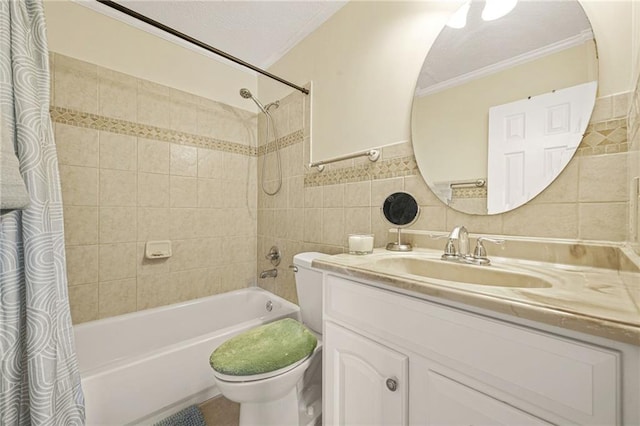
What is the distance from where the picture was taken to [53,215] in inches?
30.8

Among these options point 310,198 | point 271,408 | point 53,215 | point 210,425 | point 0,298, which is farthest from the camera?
point 310,198

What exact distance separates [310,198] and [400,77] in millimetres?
862

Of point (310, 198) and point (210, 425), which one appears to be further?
point (310, 198)

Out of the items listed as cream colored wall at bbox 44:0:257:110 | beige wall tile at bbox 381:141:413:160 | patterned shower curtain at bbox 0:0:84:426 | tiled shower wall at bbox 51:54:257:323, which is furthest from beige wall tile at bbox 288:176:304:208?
patterned shower curtain at bbox 0:0:84:426

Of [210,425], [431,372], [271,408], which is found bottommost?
[210,425]

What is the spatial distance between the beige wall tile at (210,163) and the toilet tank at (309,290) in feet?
3.71

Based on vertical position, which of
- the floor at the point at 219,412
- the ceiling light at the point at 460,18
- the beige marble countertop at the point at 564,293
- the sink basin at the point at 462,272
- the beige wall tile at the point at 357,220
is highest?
the ceiling light at the point at 460,18

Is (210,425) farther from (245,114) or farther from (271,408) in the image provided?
(245,114)

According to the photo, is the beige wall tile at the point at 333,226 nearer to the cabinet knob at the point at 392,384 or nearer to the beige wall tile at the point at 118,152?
the cabinet knob at the point at 392,384

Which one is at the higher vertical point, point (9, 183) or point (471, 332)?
point (9, 183)

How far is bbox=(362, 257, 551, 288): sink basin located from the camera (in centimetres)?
70

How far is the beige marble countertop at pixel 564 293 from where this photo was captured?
38 cm

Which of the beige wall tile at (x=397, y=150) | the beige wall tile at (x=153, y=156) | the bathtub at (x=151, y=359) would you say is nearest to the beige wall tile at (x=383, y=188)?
the beige wall tile at (x=397, y=150)

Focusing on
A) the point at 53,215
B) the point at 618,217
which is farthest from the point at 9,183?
the point at 618,217
